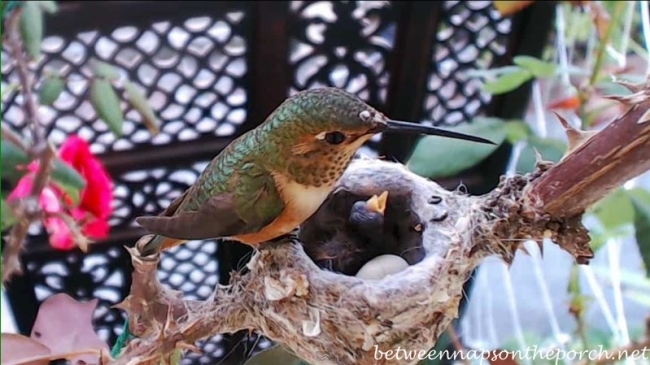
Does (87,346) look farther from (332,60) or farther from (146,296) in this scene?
(332,60)

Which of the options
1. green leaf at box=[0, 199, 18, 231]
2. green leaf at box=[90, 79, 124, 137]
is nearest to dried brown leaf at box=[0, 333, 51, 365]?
green leaf at box=[0, 199, 18, 231]

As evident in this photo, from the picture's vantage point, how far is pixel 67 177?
0.57 metres

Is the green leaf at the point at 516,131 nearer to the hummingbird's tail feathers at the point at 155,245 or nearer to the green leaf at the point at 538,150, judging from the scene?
the green leaf at the point at 538,150

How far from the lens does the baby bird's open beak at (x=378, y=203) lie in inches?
17.7

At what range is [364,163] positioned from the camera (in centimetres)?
49

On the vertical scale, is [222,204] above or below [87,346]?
above

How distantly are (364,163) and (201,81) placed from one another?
1.15 ft

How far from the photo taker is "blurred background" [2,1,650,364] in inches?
28.3

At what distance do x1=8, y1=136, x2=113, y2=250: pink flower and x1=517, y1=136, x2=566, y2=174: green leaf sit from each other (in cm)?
35

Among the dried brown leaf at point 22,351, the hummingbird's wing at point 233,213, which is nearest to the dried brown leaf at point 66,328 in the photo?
the dried brown leaf at point 22,351

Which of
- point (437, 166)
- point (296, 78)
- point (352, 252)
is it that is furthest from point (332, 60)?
point (352, 252)

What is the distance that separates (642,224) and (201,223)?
0.42 m

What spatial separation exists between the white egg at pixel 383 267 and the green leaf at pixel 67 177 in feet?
0.82

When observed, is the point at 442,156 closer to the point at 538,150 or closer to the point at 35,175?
the point at 538,150
